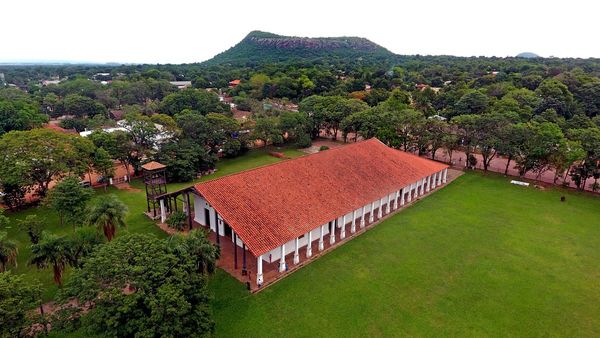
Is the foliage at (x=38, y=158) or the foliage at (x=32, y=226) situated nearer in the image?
the foliage at (x=32, y=226)

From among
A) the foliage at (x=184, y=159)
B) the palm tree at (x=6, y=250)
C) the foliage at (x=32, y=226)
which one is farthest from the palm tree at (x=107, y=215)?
the foliage at (x=184, y=159)

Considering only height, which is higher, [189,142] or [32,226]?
[189,142]

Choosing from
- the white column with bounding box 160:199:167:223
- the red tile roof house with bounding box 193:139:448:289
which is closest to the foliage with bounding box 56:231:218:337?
the red tile roof house with bounding box 193:139:448:289

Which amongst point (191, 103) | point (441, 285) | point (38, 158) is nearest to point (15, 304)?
point (38, 158)

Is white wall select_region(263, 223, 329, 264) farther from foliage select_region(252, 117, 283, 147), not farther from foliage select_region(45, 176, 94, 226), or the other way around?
foliage select_region(252, 117, 283, 147)

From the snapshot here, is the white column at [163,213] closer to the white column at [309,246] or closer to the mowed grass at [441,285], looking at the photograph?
the mowed grass at [441,285]

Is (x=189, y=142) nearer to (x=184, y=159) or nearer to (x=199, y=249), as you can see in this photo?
(x=184, y=159)
